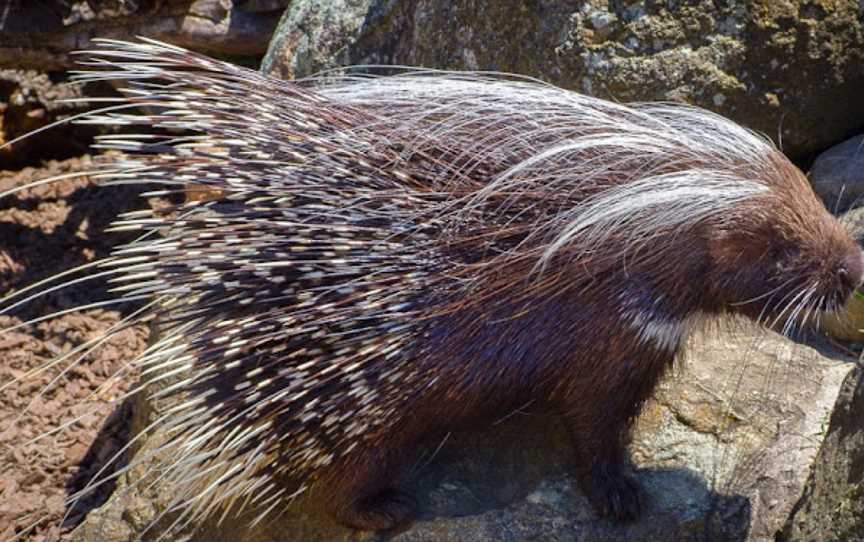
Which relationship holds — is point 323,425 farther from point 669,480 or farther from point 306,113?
point 669,480

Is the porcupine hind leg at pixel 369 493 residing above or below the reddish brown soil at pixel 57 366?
above

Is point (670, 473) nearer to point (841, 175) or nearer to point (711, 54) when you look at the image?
point (841, 175)

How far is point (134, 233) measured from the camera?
5.12 meters

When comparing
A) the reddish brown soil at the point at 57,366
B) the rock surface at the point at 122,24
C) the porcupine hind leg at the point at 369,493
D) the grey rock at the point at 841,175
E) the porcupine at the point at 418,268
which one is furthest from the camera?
the rock surface at the point at 122,24

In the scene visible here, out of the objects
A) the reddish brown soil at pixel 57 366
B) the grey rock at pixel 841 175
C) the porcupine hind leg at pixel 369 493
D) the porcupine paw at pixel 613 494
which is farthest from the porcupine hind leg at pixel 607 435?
the reddish brown soil at pixel 57 366

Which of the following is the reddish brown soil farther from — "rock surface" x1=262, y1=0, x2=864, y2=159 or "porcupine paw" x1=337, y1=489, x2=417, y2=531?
"rock surface" x1=262, y1=0, x2=864, y2=159

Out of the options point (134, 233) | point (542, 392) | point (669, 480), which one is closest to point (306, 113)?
point (542, 392)

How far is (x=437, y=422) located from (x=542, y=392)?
0.28 m

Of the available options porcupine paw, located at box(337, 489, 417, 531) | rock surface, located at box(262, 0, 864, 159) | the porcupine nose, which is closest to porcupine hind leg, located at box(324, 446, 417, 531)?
→ porcupine paw, located at box(337, 489, 417, 531)

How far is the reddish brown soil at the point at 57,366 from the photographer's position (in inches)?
145

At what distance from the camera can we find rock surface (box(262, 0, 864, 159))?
135 inches

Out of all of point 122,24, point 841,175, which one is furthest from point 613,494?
point 122,24

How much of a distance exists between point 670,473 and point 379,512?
78 cm

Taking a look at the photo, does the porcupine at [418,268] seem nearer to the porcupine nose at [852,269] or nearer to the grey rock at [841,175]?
the porcupine nose at [852,269]
